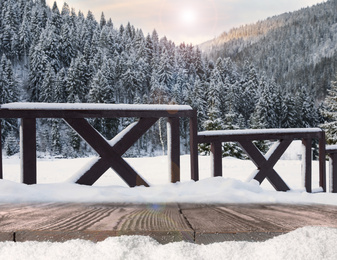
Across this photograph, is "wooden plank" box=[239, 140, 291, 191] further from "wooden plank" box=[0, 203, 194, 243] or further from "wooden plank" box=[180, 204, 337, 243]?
"wooden plank" box=[0, 203, 194, 243]

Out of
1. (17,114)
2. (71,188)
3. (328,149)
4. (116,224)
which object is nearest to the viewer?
(116,224)

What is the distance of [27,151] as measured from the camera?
112 inches

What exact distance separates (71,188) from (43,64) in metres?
70.2

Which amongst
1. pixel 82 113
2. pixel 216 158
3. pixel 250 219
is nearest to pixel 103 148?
pixel 82 113

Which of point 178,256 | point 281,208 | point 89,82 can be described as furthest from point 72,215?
point 89,82

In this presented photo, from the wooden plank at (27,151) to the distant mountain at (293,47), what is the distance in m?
118

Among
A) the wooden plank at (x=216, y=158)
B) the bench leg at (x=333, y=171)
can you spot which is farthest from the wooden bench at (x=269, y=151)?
the bench leg at (x=333, y=171)

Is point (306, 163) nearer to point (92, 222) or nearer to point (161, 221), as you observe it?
point (161, 221)

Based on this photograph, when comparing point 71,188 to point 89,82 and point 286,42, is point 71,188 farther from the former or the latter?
point 286,42

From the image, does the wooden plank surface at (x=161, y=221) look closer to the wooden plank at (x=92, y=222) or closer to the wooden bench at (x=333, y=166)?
the wooden plank at (x=92, y=222)

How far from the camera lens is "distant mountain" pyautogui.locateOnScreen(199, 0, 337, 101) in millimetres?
122250

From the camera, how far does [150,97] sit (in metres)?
72.4

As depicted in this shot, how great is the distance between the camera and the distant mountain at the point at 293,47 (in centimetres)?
12225

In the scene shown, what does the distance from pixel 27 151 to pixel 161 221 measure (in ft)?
6.75
